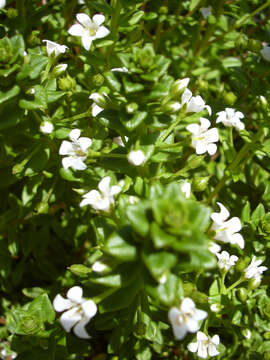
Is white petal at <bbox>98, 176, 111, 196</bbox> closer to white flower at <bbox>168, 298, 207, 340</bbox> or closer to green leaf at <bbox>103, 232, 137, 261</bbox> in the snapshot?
green leaf at <bbox>103, 232, 137, 261</bbox>

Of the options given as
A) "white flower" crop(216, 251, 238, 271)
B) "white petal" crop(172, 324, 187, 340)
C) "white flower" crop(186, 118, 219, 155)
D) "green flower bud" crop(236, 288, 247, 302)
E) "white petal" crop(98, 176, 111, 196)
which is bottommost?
"green flower bud" crop(236, 288, 247, 302)

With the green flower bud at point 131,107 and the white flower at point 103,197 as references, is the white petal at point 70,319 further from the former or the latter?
the green flower bud at point 131,107

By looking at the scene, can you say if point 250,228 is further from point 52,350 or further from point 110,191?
point 52,350

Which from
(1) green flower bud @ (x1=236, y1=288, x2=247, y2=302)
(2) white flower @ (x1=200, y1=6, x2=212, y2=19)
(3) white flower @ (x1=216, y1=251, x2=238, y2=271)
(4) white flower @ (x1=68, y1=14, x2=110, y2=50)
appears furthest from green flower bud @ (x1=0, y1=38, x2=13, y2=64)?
(2) white flower @ (x1=200, y1=6, x2=212, y2=19)

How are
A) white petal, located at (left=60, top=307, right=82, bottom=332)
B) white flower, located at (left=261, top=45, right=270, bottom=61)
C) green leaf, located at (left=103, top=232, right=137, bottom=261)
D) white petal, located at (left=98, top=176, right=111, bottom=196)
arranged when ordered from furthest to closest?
white flower, located at (left=261, top=45, right=270, bottom=61), white petal, located at (left=98, top=176, right=111, bottom=196), white petal, located at (left=60, top=307, right=82, bottom=332), green leaf, located at (left=103, top=232, right=137, bottom=261)

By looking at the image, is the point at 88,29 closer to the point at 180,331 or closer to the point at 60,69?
the point at 60,69

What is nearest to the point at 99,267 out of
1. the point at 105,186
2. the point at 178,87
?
the point at 105,186

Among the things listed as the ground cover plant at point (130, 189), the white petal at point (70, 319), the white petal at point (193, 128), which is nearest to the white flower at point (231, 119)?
the ground cover plant at point (130, 189)
